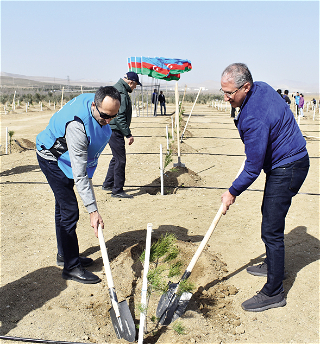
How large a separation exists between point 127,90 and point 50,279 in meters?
3.01

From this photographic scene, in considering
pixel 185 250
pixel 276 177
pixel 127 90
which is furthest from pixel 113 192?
pixel 276 177

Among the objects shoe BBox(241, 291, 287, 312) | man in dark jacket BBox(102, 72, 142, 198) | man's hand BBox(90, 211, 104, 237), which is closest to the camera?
man's hand BBox(90, 211, 104, 237)

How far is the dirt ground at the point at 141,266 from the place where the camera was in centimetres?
260

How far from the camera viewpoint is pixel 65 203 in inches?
118

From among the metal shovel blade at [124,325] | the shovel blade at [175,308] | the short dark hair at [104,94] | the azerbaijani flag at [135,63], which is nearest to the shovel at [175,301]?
the shovel blade at [175,308]

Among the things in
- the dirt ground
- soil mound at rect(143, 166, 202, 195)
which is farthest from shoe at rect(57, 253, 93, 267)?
soil mound at rect(143, 166, 202, 195)

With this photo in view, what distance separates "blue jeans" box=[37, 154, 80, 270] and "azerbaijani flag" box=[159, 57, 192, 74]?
15.1 meters

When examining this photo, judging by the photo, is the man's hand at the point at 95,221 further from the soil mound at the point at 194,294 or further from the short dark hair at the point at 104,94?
the short dark hair at the point at 104,94

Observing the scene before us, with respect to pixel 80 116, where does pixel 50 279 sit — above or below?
below

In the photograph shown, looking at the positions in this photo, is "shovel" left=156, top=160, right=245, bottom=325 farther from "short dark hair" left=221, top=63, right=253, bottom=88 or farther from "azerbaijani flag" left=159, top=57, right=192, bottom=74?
"azerbaijani flag" left=159, top=57, right=192, bottom=74

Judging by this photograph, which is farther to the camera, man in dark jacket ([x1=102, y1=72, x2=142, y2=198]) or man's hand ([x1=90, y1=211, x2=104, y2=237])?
man in dark jacket ([x1=102, y1=72, x2=142, y2=198])

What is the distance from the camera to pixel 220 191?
5.98 meters

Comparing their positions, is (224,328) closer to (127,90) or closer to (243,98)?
(243,98)

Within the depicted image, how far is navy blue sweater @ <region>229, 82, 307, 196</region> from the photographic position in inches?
93.9
